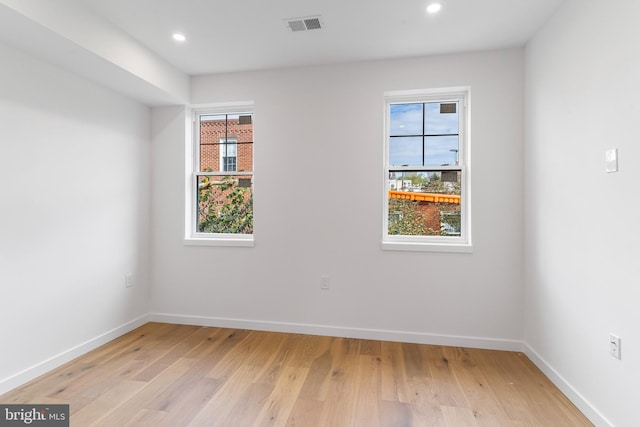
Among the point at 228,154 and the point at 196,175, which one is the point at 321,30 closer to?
the point at 228,154

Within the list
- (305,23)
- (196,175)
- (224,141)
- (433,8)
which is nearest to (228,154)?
(224,141)

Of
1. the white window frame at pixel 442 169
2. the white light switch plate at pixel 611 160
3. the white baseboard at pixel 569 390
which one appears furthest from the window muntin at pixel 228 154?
the white baseboard at pixel 569 390

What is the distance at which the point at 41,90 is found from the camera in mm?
2330

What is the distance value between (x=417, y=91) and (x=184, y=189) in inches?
101

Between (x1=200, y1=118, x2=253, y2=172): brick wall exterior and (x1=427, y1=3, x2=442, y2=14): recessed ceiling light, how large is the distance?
6.51 feet

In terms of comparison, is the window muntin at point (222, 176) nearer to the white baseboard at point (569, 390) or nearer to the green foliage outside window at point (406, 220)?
the green foliage outside window at point (406, 220)

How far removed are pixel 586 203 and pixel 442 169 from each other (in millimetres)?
1212

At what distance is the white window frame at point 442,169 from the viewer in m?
2.89

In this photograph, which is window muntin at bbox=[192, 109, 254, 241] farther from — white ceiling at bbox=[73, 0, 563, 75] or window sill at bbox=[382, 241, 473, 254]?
window sill at bbox=[382, 241, 473, 254]

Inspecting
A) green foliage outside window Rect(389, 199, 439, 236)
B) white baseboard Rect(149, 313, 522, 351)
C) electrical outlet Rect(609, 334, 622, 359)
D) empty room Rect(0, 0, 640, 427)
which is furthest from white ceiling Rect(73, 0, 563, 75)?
white baseboard Rect(149, 313, 522, 351)

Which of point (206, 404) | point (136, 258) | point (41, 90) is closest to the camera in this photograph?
point (206, 404)

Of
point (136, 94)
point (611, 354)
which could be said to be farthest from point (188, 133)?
point (611, 354)

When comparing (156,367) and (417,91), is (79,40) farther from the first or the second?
(417,91)

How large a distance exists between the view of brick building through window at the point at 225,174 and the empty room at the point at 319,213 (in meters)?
0.02
